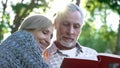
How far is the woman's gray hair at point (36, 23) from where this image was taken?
4.86 m

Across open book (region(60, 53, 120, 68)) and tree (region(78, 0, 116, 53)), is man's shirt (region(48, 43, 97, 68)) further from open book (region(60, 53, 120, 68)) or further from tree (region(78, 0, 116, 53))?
tree (region(78, 0, 116, 53))

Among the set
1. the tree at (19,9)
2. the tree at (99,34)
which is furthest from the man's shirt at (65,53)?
the tree at (99,34)

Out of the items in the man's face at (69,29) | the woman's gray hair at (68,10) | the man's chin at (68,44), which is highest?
the woman's gray hair at (68,10)

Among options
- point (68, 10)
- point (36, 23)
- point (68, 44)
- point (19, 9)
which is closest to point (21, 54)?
point (36, 23)

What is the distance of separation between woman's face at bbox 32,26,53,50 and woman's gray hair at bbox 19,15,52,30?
0.13 feet

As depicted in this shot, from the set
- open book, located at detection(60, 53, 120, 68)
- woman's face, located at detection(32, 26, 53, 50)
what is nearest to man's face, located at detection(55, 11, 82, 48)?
woman's face, located at detection(32, 26, 53, 50)

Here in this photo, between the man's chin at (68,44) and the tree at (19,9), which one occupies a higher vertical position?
the tree at (19,9)

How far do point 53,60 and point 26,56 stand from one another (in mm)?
1358

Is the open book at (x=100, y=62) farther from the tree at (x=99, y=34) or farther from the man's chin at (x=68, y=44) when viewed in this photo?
the tree at (x=99, y=34)

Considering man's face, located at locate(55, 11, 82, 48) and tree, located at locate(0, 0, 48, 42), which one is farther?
tree, located at locate(0, 0, 48, 42)

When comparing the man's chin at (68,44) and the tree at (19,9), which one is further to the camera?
the tree at (19,9)

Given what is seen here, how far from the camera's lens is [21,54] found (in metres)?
4.57

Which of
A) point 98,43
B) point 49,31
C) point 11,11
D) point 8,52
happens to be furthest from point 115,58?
point 98,43

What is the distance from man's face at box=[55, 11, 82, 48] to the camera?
5926 mm
